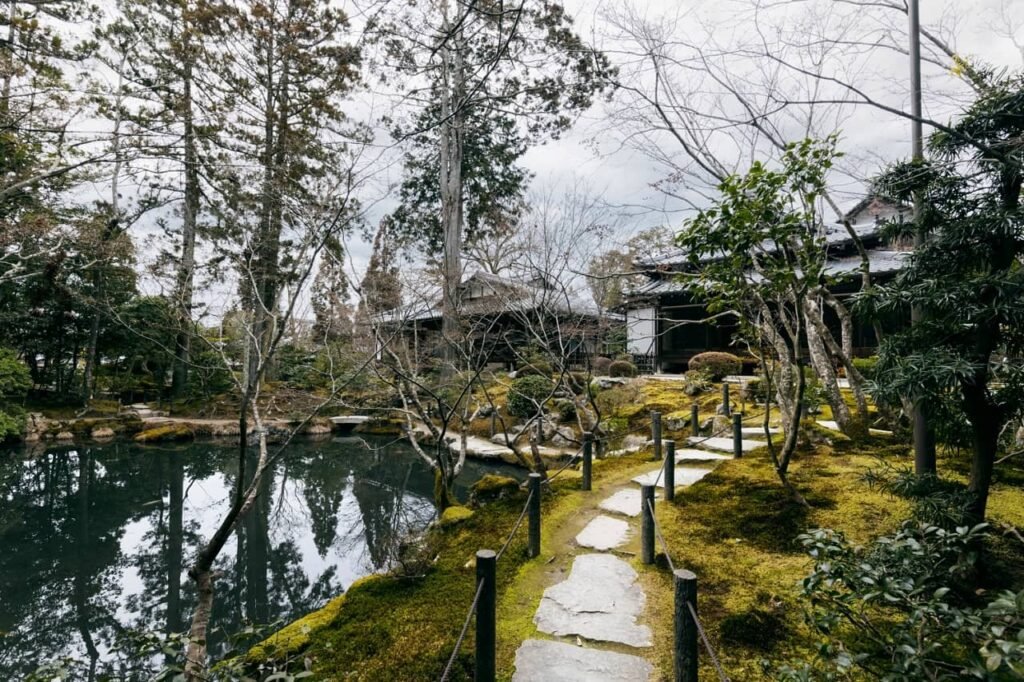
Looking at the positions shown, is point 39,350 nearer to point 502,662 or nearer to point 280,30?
point 280,30

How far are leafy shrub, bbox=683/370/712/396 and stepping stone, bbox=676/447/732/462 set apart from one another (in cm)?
485

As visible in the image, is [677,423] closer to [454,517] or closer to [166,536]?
[454,517]

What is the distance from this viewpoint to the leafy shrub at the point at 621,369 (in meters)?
15.0

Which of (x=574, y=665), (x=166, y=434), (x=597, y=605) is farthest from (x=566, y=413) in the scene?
(x=166, y=434)

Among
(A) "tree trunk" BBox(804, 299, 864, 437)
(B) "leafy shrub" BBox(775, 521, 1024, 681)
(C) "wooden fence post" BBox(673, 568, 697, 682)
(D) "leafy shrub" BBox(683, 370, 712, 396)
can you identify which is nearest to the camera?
(B) "leafy shrub" BBox(775, 521, 1024, 681)

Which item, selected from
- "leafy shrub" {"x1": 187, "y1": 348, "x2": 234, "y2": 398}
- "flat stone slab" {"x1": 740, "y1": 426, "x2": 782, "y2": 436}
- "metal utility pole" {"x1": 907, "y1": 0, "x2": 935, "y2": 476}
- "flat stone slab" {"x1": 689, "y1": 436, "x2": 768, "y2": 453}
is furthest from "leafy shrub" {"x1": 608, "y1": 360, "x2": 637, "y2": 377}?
"leafy shrub" {"x1": 187, "y1": 348, "x2": 234, "y2": 398}

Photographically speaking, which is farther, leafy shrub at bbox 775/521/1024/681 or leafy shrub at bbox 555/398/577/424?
leafy shrub at bbox 555/398/577/424

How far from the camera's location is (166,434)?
13859mm

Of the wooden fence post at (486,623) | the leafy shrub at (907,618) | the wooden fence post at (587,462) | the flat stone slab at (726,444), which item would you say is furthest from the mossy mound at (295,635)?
the flat stone slab at (726,444)

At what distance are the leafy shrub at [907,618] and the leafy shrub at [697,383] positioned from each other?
30.0 ft

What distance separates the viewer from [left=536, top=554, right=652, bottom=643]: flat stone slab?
2.96 m

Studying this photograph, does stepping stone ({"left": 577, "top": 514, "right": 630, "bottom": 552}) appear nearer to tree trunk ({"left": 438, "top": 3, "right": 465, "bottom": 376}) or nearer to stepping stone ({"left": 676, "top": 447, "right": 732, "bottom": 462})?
stepping stone ({"left": 676, "top": 447, "right": 732, "bottom": 462})

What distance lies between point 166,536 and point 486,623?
8326 millimetres

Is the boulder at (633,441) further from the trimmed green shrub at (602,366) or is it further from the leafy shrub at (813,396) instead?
the trimmed green shrub at (602,366)
